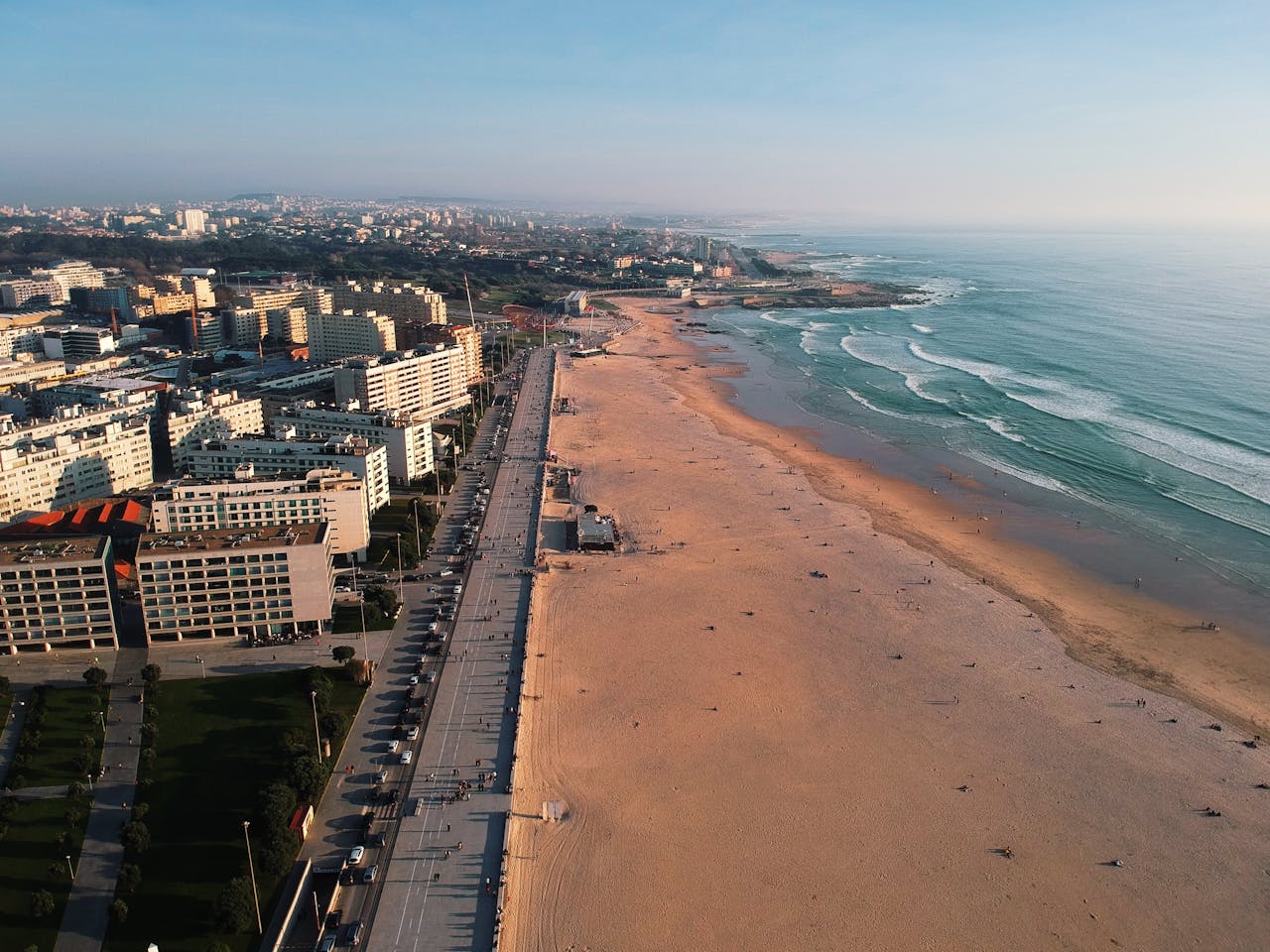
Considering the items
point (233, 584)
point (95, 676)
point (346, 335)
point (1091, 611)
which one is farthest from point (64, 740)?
point (346, 335)

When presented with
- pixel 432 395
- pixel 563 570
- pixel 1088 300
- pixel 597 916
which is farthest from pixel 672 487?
pixel 1088 300

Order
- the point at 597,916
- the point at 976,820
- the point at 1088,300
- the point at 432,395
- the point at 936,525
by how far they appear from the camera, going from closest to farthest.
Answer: the point at 597,916
the point at 976,820
the point at 936,525
the point at 432,395
the point at 1088,300

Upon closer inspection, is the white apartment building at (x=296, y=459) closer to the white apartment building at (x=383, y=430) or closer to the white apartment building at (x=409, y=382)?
the white apartment building at (x=383, y=430)

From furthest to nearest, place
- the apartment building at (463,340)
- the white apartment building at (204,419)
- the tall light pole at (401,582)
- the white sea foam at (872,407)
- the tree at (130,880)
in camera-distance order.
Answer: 1. the apartment building at (463,340)
2. the white sea foam at (872,407)
3. the white apartment building at (204,419)
4. the tall light pole at (401,582)
5. the tree at (130,880)

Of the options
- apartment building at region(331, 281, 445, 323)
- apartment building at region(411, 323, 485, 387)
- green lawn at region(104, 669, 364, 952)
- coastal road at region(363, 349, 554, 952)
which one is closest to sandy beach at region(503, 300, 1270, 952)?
coastal road at region(363, 349, 554, 952)

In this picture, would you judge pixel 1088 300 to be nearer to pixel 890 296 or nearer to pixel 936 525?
pixel 890 296

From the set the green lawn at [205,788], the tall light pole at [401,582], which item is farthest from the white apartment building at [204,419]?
the green lawn at [205,788]
